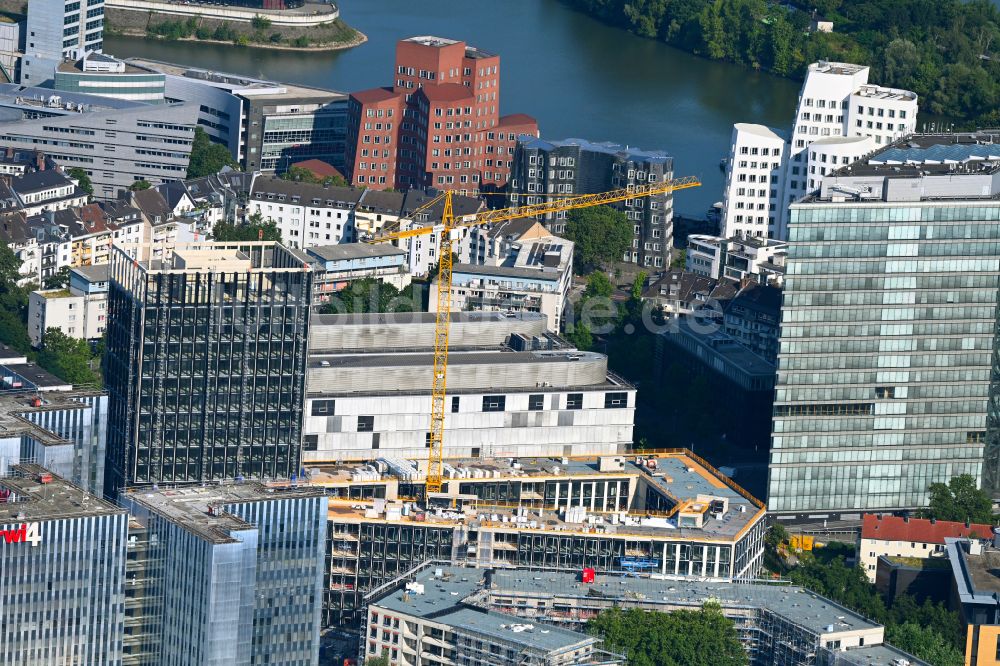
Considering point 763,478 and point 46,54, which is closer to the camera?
point 763,478

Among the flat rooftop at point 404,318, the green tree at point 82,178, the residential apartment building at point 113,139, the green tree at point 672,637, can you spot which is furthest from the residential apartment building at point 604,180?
the green tree at point 672,637

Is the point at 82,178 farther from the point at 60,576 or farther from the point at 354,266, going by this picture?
the point at 60,576

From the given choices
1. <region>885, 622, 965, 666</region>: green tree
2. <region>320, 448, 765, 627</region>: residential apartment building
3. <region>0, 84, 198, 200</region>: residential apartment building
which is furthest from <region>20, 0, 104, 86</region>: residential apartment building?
<region>885, 622, 965, 666</region>: green tree

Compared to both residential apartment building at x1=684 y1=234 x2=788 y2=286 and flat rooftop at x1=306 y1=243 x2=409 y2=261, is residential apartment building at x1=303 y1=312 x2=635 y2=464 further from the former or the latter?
residential apartment building at x1=684 y1=234 x2=788 y2=286

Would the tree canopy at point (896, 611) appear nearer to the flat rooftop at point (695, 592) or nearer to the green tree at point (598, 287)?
Result: the flat rooftop at point (695, 592)

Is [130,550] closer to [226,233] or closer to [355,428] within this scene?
[355,428]

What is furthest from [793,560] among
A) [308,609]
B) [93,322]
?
[93,322]

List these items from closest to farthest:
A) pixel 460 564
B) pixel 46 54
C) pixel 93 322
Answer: pixel 460 564
pixel 93 322
pixel 46 54
